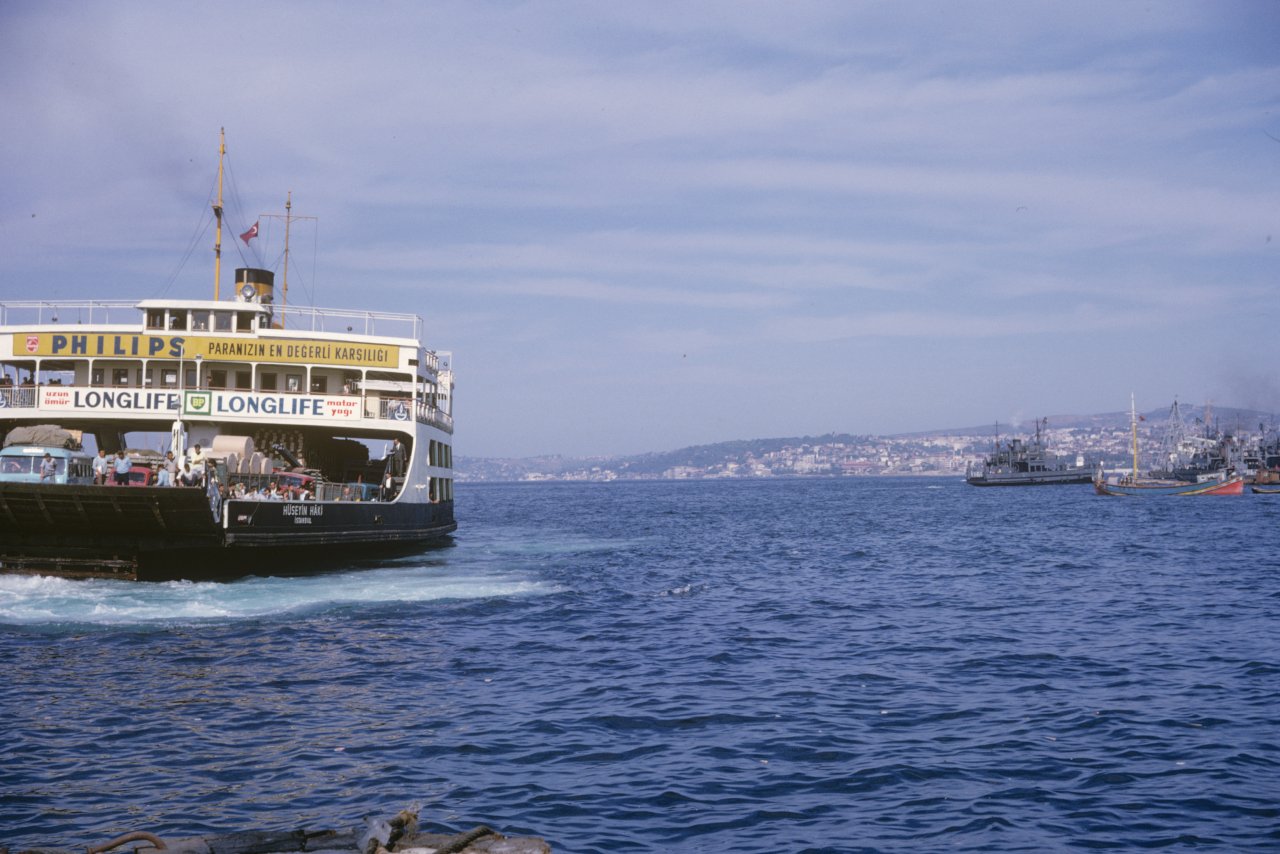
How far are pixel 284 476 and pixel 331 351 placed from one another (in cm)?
436

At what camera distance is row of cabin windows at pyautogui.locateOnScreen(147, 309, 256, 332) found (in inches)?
1312

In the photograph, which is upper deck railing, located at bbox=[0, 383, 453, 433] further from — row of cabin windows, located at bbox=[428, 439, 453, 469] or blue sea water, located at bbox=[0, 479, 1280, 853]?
row of cabin windows, located at bbox=[428, 439, 453, 469]

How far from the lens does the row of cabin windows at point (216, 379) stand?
1318 inches

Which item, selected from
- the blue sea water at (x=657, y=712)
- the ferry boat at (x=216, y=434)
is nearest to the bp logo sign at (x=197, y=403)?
the ferry boat at (x=216, y=434)

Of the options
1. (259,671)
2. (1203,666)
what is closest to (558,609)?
(259,671)

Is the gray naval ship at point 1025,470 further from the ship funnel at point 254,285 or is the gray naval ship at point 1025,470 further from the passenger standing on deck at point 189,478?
the passenger standing on deck at point 189,478

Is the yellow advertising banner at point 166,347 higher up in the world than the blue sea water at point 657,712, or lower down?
higher up

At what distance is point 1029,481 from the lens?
146 meters

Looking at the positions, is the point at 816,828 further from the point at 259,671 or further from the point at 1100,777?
the point at 259,671

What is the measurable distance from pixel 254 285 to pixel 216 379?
12.3ft

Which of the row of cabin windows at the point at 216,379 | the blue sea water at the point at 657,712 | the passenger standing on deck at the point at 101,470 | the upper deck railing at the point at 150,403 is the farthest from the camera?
the row of cabin windows at the point at 216,379

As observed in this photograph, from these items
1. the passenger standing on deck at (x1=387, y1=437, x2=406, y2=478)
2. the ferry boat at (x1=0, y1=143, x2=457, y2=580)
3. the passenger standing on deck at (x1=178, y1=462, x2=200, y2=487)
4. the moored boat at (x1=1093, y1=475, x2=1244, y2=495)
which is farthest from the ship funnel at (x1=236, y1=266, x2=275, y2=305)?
the moored boat at (x1=1093, y1=475, x2=1244, y2=495)

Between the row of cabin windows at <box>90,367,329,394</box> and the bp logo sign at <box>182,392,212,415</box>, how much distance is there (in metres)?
2.53

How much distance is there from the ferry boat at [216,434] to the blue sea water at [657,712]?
49.0 inches
